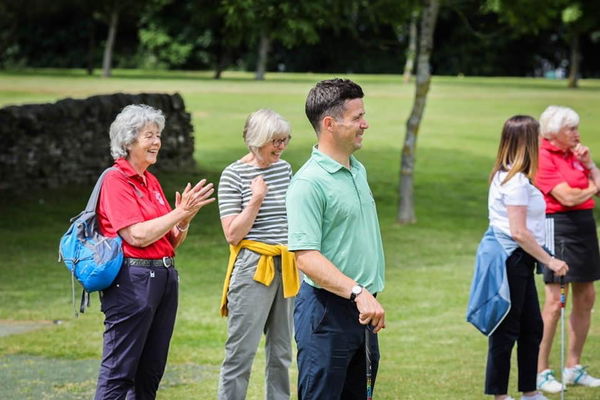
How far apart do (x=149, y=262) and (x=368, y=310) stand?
68.9 inches

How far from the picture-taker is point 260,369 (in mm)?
9750

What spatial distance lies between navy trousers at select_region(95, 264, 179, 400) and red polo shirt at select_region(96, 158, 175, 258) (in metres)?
0.11

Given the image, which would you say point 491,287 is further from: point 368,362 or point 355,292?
point 355,292

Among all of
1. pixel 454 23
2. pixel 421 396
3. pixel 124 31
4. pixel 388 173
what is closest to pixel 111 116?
pixel 388 173

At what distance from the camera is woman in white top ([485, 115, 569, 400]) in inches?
300

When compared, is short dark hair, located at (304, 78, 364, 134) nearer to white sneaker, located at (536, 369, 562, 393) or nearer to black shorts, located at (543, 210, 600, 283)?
black shorts, located at (543, 210, 600, 283)

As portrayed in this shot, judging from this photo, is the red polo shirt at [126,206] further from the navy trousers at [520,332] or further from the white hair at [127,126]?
the navy trousers at [520,332]

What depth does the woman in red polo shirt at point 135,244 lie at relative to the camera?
6.32 meters

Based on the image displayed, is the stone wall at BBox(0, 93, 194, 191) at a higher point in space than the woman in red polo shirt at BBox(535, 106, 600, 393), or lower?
lower

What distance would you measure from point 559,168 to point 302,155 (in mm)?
19975

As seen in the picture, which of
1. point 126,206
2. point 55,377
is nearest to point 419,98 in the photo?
point 55,377

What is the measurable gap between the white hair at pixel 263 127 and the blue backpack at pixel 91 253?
3.39ft

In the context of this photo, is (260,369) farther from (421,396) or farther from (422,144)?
A: (422,144)

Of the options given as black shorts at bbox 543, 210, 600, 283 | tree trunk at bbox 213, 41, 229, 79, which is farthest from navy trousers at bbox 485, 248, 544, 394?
tree trunk at bbox 213, 41, 229, 79
